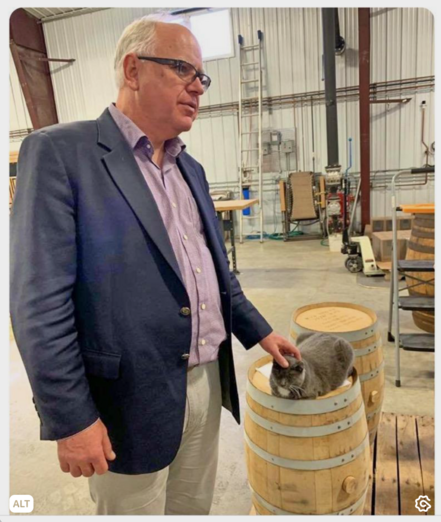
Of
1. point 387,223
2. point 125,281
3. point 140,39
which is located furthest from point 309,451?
point 387,223

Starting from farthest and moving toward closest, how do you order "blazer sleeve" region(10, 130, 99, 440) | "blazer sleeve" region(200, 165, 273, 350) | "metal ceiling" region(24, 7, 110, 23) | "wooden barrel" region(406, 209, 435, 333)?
"metal ceiling" region(24, 7, 110, 23), "wooden barrel" region(406, 209, 435, 333), "blazer sleeve" region(200, 165, 273, 350), "blazer sleeve" region(10, 130, 99, 440)

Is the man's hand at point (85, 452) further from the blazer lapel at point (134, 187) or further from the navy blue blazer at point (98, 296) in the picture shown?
the blazer lapel at point (134, 187)

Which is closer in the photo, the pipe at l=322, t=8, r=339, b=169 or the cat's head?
the cat's head

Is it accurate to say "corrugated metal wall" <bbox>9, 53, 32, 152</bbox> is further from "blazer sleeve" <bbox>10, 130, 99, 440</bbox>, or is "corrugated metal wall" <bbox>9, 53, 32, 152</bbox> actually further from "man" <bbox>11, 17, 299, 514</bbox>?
"blazer sleeve" <bbox>10, 130, 99, 440</bbox>

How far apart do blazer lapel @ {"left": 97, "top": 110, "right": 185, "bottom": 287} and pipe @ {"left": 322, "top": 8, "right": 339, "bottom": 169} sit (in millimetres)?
5992

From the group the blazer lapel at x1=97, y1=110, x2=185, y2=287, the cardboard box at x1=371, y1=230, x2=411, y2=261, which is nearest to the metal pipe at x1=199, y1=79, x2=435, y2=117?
the cardboard box at x1=371, y1=230, x2=411, y2=261

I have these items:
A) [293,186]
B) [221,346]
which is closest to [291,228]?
[293,186]

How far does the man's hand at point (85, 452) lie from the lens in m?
0.91

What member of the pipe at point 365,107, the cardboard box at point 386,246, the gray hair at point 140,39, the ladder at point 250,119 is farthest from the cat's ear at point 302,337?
the ladder at point 250,119

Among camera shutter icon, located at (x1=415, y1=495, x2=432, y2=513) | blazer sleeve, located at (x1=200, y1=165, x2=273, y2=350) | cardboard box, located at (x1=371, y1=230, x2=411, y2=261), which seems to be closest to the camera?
blazer sleeve, located at (x1=200, y1=165, x2=273, y2=350)

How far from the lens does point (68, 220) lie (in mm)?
896

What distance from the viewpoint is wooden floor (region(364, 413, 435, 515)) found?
1.62 metres

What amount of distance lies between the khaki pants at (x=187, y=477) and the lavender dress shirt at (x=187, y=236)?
4.4 inches

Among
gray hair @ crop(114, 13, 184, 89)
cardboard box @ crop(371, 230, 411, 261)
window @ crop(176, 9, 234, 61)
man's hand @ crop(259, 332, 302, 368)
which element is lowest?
cardboard box @ crop(371, 230, 411, 261)
